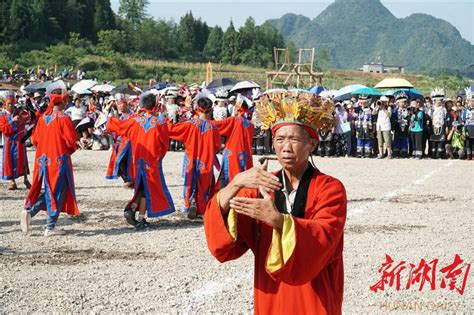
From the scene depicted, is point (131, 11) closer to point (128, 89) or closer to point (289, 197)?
point (128, 89)

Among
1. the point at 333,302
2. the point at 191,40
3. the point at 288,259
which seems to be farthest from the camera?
the point at 191,40

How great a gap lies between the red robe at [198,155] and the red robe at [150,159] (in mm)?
586

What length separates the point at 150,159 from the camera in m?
8.86

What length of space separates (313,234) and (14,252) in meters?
5.41

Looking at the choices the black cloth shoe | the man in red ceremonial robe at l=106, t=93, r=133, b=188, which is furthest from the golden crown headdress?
the man in red ceremonial robe at l=106, t=93, r=133, b=188

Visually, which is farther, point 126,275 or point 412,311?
point 126,275

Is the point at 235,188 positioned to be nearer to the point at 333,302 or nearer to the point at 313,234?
the point at 313,234

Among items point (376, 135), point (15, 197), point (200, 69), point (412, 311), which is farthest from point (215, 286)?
point (200, 69)

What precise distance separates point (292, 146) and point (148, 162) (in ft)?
19.1

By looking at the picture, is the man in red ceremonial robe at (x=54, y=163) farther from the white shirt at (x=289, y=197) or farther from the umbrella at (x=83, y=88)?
the umbrella at (x=83, y=88)

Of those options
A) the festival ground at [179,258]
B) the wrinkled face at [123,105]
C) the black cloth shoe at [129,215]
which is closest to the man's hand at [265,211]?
the festival ground at [179,258]

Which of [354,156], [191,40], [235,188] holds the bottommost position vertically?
[354,156]

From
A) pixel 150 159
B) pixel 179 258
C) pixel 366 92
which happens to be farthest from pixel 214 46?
pixel 179 258

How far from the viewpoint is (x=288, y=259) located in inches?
109
